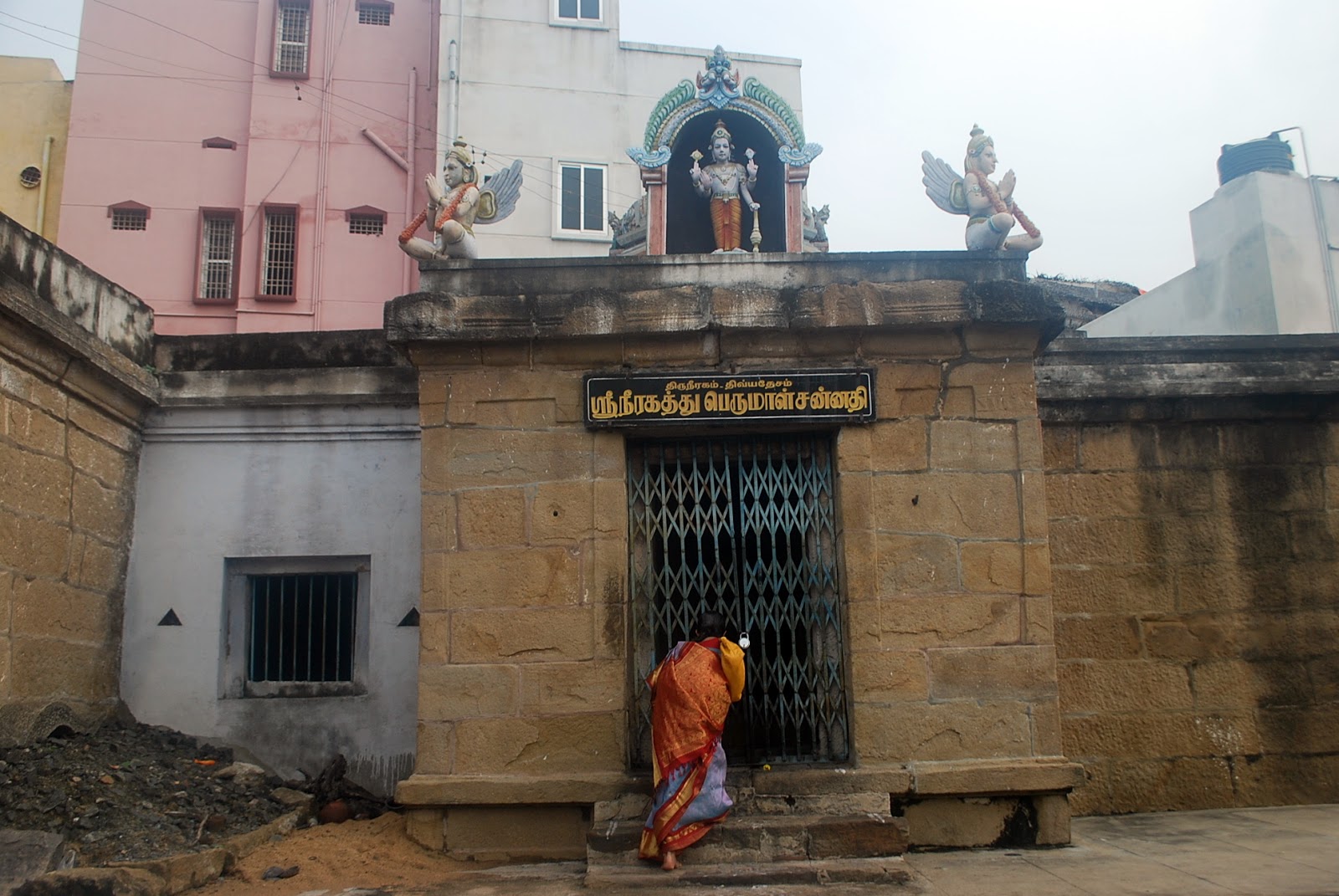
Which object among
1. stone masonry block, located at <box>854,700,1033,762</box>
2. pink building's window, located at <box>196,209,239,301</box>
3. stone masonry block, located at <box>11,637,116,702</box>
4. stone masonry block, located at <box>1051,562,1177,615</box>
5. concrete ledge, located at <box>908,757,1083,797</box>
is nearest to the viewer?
concrete ledge, located at <box>908,757,1083,797</box>

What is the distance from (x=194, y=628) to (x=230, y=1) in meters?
13.8

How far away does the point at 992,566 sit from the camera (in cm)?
621

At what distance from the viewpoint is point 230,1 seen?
17797mm

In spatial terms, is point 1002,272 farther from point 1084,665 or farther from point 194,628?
point 194,628

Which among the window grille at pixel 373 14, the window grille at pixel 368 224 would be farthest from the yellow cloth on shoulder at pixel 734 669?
the window grille at pixel 373 14

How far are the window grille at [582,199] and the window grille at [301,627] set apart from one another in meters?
10.8

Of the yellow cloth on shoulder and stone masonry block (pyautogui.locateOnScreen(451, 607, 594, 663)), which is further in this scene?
stone masonry block (pyautogui.locateOnScreen(451, 607, 594, 663))

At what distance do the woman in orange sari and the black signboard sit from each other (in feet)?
4.55

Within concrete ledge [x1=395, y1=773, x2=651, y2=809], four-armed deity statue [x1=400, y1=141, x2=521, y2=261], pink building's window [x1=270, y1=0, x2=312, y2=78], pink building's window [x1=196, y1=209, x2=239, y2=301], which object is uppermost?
pink building's window [x1=270, y1=0, x2=312, y2=78]

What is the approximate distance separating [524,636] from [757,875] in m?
1.85

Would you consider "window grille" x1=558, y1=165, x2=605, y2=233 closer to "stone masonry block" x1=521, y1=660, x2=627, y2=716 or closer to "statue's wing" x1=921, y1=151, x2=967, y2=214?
"statue's wing" x1=921, y1=151, x2=967, y2=214

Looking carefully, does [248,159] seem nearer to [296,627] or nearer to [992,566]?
[296,627]

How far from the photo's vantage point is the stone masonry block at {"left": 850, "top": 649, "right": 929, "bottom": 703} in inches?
238

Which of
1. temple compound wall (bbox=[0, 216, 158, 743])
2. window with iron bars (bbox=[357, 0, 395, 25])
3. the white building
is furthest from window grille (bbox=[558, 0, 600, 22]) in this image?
temple compound wall (bbox=[0, 216, 158, 743])
